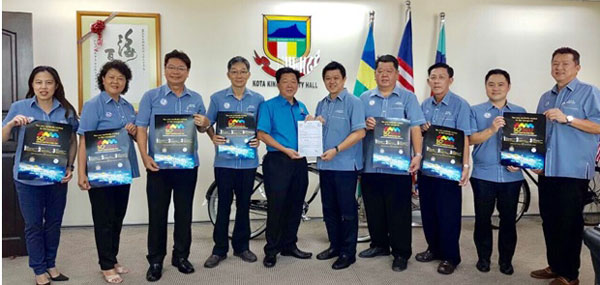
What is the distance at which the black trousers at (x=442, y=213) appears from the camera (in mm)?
3092

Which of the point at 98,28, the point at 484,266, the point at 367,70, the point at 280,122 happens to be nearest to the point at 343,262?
the point at 484,266

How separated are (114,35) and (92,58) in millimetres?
312

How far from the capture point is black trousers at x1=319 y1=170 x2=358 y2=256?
3.15 meters

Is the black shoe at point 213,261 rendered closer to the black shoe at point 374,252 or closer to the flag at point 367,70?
the black shoe at point 374,252

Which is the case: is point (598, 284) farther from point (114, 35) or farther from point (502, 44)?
point (114, 35)

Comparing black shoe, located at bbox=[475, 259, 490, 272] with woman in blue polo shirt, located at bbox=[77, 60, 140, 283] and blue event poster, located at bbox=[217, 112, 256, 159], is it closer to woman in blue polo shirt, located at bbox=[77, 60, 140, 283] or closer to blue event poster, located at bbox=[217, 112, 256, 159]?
blue event poster, located at bbox=[217, 112, 256, 159]

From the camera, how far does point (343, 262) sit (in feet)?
10.5

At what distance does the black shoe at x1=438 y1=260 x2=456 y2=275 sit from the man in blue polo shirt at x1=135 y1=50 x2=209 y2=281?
6.15 ft

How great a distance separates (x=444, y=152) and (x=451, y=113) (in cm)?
30

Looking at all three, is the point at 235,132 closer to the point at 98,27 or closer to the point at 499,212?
the point at 499,212

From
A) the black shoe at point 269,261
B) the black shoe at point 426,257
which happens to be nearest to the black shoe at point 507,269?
the black shoe at point 426,257

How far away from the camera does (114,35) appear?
166 inches

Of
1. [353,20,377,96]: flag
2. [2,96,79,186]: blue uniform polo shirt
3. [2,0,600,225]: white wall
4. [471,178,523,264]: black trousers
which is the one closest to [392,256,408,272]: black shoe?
[471,178,523,264]: black trousers

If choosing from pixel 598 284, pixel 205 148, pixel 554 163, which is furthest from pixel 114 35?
pixel 598 284
